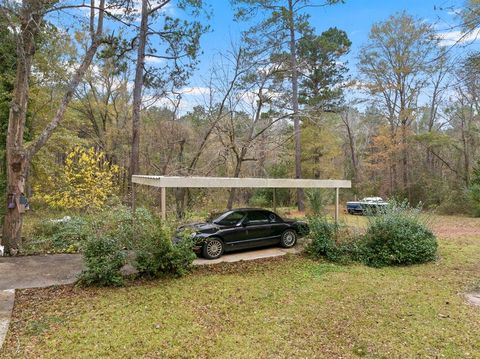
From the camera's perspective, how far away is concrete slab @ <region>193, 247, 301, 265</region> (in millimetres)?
7961

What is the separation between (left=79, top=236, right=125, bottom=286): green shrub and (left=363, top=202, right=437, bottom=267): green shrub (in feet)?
18.9

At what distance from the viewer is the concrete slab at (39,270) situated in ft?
19.9

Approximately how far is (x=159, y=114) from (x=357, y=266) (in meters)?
11.9

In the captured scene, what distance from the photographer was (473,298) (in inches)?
219

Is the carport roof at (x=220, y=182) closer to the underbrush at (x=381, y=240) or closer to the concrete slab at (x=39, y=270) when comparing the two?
the underbrush at (x=381, y=240)

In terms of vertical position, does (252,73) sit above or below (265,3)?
below

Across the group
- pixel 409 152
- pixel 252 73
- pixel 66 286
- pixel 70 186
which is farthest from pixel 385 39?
pixel 66 286

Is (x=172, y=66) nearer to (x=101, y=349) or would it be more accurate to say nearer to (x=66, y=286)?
(x=66, y=286)

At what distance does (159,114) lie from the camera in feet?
52.4

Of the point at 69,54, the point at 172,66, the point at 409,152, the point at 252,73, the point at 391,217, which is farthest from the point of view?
the point at 409,152

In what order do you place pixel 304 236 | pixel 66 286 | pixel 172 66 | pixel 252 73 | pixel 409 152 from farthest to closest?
pixel 409 152 → pixel 252 73 → pixel 172 66 → pixel 304 236 → pixel 66 286

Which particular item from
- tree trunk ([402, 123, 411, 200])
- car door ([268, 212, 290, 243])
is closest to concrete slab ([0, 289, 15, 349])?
car door ([268, 212, 290, 243])

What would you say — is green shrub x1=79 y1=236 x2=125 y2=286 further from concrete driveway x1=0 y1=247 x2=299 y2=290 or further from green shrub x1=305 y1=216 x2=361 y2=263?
green shrub x1=305 y1=216 x2=361 y2=263

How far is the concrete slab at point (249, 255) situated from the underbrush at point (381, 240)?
2.58ft
